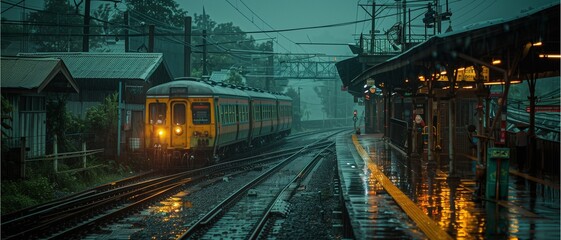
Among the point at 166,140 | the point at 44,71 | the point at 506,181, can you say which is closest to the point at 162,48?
the point at 166,140

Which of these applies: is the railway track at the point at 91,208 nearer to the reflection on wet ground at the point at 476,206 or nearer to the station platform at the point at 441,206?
the station platform at the point at 441,206

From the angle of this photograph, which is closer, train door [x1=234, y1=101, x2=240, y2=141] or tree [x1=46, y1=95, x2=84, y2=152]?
tree [x1=46, y1=95, x2=84, y2=152]

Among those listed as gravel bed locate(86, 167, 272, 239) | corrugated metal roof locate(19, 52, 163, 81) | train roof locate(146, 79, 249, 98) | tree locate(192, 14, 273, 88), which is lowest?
gravel bed locate(86, 167, 272, 239)

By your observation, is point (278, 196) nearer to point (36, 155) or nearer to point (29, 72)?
point (36, 155)

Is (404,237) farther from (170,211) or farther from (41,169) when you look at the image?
(41,169)

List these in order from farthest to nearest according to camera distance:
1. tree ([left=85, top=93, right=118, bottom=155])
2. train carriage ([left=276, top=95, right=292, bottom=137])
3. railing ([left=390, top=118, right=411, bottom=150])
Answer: train carriage ([left=276, top=95, right=292, bottom=137]) → tree ([left=85, top=93, right=118, bottom=155]) → railing ([left=390, top=118, right=411, bottom=150])

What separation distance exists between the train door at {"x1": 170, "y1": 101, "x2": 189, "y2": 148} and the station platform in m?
6.94

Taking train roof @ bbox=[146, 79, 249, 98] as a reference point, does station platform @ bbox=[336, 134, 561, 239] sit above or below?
below

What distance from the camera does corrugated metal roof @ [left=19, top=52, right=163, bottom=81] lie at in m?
24.3

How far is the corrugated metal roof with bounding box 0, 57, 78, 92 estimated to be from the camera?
15.5 m

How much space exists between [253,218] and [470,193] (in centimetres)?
406

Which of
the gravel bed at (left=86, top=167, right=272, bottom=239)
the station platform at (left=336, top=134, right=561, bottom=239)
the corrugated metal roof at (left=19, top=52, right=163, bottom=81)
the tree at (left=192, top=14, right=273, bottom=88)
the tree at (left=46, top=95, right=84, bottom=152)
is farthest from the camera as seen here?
the tree at (left=192, top=14, right=273, bottom=88)

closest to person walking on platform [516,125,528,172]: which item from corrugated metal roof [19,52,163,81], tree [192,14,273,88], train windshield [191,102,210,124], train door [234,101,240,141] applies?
train windshield [191,102,210,124]

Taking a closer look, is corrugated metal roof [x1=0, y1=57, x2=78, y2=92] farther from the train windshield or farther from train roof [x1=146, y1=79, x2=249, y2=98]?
the train windshield
